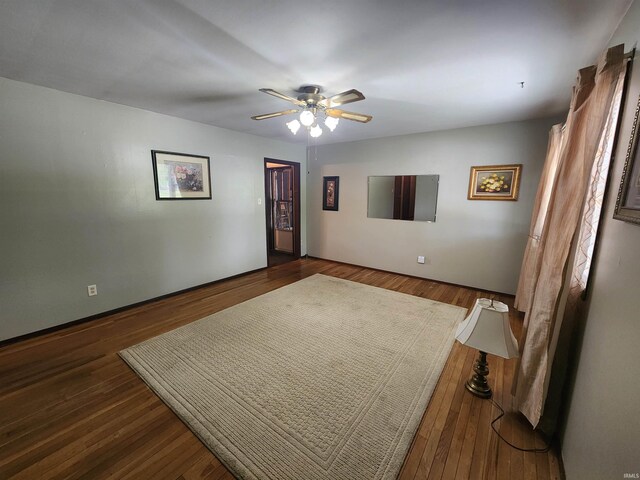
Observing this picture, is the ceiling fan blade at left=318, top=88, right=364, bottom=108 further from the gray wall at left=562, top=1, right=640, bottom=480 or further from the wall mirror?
the wall mirror

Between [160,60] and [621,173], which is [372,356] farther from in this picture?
[160,60]

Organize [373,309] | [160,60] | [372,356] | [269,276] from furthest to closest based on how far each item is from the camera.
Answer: [269,276] → [373,309] → [372,356] → [160,60]

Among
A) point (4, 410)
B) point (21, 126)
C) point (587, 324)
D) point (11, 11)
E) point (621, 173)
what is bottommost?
point (4, 410)

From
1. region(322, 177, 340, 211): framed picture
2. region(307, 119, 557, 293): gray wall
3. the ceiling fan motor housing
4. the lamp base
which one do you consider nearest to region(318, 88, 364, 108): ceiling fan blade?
the ceiling fan motor housing

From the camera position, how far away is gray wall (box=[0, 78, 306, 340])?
7.52ft

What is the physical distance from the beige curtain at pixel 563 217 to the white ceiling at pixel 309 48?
428 mm

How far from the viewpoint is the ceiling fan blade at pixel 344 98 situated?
1.83 meters

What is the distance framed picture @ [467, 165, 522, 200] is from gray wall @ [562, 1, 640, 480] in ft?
7.07

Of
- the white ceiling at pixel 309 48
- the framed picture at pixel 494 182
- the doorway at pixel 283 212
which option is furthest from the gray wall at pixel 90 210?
the framed picture at pixel 494 182

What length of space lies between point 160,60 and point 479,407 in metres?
3.32

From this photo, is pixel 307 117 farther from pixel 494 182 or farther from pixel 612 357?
pixel 494 182

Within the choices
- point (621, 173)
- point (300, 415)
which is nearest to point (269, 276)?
point (300, 415)

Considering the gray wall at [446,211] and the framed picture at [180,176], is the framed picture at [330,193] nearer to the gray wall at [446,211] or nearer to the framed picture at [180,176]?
the gray wall at [446,211]

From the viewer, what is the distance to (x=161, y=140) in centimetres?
316
